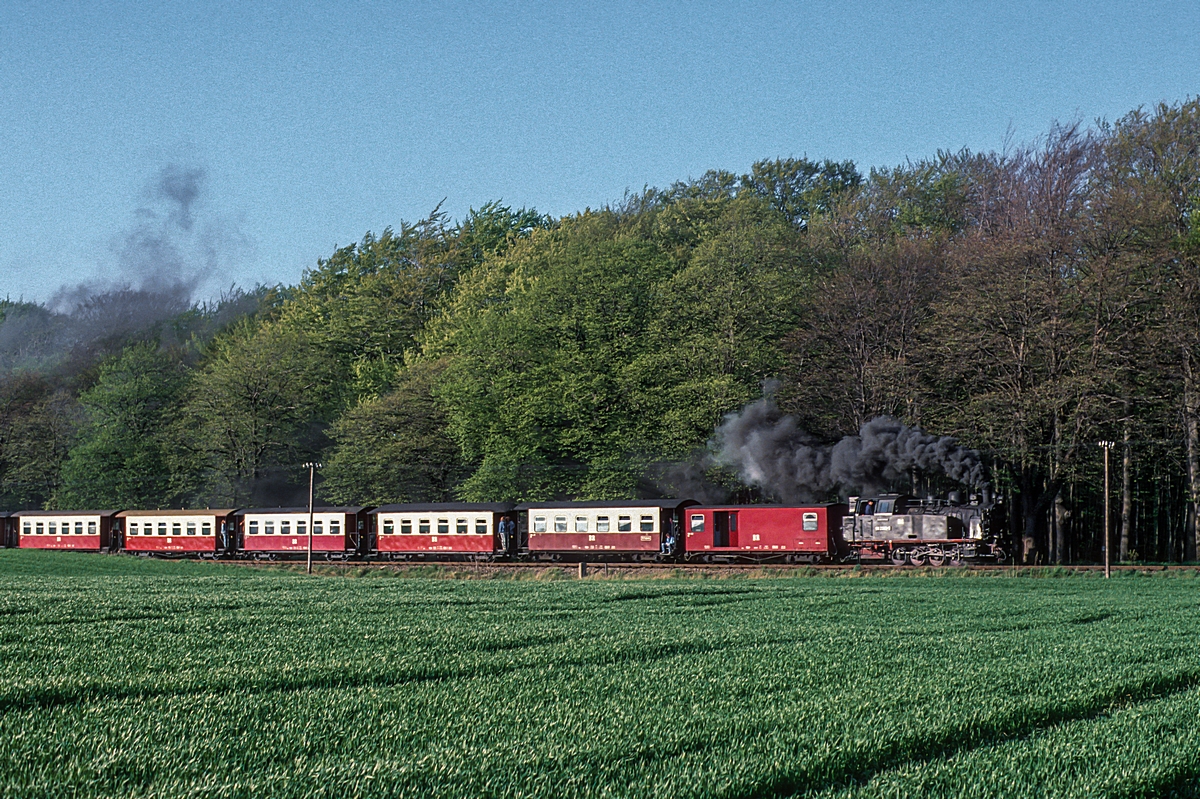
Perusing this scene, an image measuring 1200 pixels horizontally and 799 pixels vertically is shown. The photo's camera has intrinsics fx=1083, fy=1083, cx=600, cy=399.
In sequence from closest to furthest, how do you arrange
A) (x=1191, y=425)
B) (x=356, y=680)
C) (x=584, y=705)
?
(x=584, y=705) → (x=356, y=680) → (x=1191, y=425)

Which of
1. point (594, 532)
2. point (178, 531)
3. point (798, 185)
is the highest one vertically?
point (798, 185)

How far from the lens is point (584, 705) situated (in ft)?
29.7

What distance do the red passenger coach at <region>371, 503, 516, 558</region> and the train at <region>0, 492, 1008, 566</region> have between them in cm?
5

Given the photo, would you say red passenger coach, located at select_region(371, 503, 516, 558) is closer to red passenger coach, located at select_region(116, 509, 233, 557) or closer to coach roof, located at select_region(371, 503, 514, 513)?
coach roof, located at select_region(371, 503, 514, 513)

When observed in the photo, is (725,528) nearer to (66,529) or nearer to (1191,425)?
(1191,425)

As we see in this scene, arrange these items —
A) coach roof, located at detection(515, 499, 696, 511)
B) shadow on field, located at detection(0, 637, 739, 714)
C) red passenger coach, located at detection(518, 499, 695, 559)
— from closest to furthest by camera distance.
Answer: shadow on field, located at detection(0, 637, 739, 714) → red passenger coach, located at detection(518, 499, 695, 559) → coach roof, located at detection(515, 499, 696, 511)

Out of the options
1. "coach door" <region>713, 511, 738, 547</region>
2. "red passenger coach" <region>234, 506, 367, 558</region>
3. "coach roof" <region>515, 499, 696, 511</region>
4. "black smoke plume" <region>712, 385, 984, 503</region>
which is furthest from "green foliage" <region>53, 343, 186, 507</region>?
"coach door" <region>713, 511, 738, 547</region>

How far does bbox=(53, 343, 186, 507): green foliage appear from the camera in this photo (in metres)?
73.9

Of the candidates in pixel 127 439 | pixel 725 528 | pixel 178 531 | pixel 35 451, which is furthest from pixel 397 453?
pixel 35 451

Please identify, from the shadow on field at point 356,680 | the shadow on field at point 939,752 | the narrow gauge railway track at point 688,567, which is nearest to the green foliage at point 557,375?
the narrow gauge railway track at point 688,567

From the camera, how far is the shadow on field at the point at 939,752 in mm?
6742

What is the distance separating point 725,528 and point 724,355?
41.3 ft

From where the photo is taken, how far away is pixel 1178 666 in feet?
40.5

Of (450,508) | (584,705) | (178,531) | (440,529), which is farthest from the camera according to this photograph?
(178,531)
